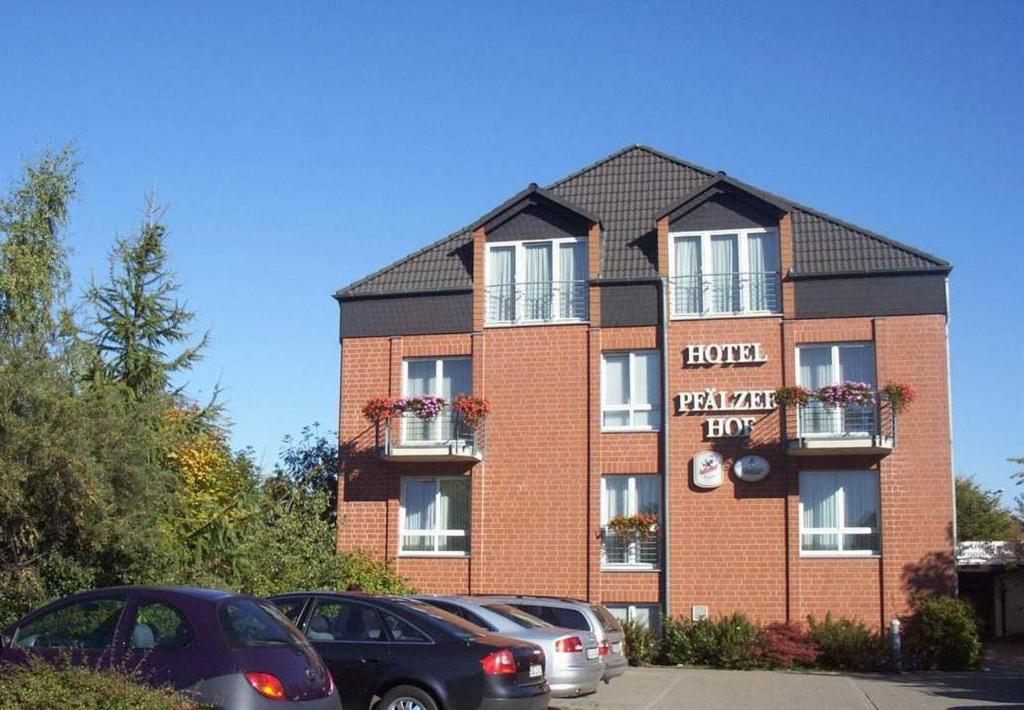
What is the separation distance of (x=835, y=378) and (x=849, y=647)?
552 centimetres

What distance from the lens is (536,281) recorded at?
28.5 metres

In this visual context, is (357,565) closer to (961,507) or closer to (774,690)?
(774,690)

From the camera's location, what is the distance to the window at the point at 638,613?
2667 centimetres

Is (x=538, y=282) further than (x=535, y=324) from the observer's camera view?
Yes

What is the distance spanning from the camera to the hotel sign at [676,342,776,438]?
2659 cm

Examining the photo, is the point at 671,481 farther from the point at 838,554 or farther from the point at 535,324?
the point at 535,324

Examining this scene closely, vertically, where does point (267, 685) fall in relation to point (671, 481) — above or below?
below

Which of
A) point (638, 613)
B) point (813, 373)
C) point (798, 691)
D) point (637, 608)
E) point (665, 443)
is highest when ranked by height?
point (813, 373)

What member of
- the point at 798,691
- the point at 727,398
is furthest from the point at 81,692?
the point at 727,398

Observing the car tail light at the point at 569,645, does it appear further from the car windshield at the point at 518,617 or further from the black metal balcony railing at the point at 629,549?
the black metal balcony railing at the point at 629,549

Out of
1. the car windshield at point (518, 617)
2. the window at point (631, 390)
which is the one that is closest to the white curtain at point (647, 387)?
the window at point (631, 390)

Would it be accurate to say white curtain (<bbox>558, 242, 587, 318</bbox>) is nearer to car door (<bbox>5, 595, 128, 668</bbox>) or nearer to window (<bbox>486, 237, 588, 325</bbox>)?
window (<bbox>486, 237, 588, 325</bbox>)

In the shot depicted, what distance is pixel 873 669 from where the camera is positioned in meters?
24.8

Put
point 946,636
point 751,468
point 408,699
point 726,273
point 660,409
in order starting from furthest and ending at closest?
point 726,273, point 660,409, point 751,468, point 946,636, point 408,699
